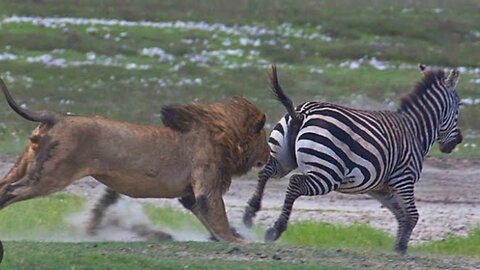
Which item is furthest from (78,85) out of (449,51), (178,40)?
(449,51)

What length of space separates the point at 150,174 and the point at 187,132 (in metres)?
0.51

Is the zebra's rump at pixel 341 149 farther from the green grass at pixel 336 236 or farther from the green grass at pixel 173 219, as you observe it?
the green grass at pixel 173 219

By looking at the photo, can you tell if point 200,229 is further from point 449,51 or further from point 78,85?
point 449,51

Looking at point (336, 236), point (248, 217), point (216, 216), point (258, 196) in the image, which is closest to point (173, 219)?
point (336, 236)

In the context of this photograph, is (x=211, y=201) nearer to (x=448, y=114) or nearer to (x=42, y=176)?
(x=42, y=176)

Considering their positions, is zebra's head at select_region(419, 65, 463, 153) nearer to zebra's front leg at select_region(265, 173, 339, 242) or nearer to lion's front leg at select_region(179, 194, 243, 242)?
zebra's front leg at select_region(265, 173, 339, 242)

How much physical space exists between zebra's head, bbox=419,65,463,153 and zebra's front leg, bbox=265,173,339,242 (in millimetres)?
1826

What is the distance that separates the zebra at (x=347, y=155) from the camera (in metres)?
12.4

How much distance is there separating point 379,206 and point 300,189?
4.13 m

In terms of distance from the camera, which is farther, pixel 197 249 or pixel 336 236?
pixel 336 236

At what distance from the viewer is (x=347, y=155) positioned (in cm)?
1252

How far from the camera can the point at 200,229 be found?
1365cm

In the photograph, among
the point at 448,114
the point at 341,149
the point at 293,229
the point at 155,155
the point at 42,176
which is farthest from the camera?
the point at 293,229

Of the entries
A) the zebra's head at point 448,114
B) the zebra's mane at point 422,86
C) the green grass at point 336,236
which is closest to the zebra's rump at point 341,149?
the zebra's mane at point 422,86
